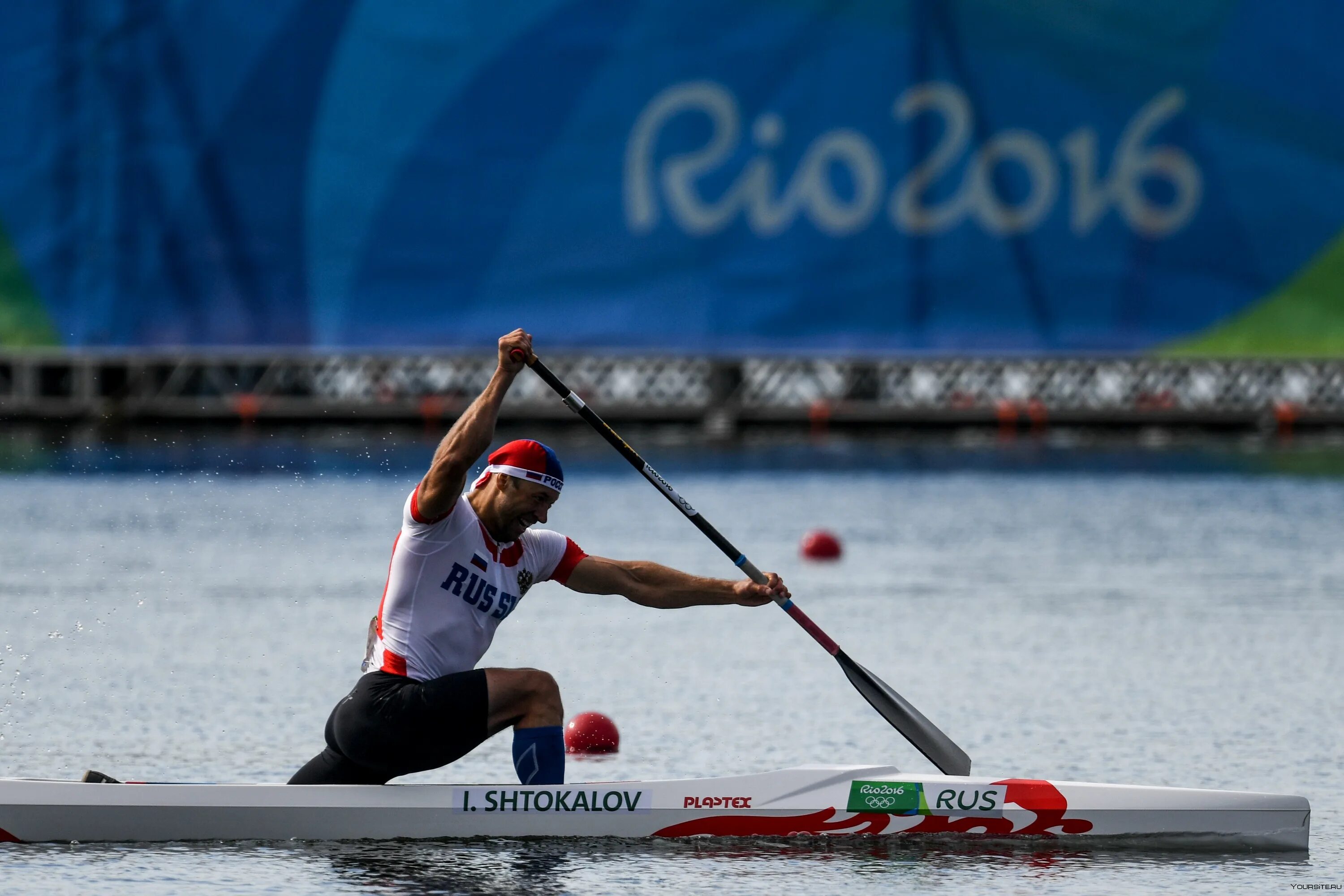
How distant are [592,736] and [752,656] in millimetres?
4261

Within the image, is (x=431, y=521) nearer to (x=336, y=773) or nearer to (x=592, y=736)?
(x=336, y=773)

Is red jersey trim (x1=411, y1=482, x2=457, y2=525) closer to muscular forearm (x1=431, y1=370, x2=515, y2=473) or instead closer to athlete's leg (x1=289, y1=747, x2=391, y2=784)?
muscular forearm (x1=431, y1=370, x2=515, y2=473)

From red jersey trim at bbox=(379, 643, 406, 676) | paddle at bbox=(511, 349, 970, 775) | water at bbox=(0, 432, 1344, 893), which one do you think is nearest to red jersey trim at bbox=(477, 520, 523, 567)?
red jersey trim at bbox=(379, 643, 406, 676)

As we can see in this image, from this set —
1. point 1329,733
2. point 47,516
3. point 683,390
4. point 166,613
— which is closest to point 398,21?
point 683,390

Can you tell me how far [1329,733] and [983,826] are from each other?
3.94 m

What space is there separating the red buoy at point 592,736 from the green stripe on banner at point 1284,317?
24799mm

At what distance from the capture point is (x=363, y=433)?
3922cm

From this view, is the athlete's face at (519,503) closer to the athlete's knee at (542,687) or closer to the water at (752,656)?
the athlete's knee at (542,687)

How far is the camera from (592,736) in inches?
491

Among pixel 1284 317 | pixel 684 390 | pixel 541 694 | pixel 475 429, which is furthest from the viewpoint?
pixel 684 390

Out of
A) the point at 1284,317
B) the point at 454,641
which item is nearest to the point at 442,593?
the point at 454,641

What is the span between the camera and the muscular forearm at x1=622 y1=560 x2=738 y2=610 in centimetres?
1030

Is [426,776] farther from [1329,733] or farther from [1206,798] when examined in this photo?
[1329,733]

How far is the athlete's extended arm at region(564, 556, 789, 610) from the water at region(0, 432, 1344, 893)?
3.90ft
